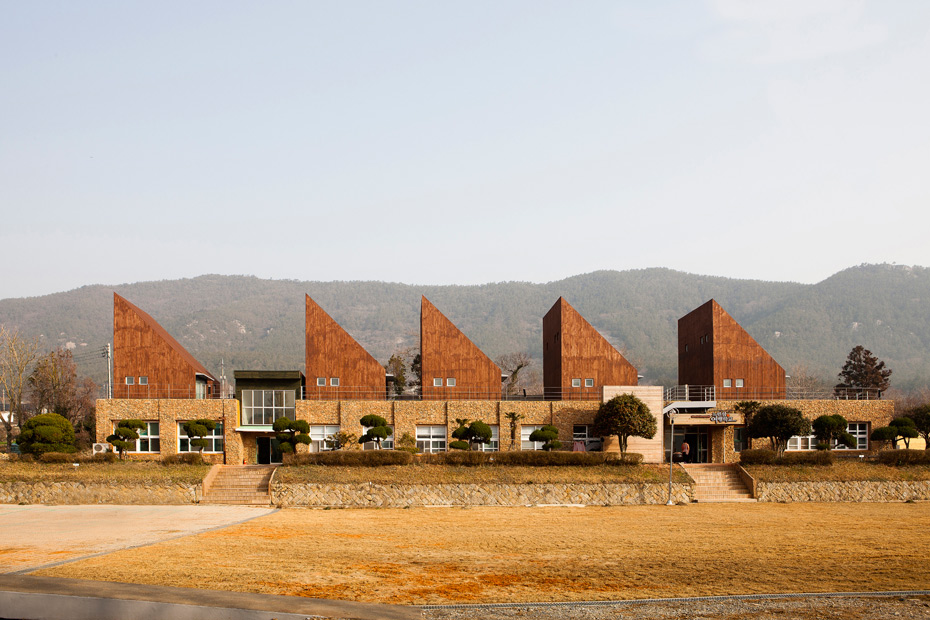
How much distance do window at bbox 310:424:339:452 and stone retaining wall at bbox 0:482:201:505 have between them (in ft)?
28.0

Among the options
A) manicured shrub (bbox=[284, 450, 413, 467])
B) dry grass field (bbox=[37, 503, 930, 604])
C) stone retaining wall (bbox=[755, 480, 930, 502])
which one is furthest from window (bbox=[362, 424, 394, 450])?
stone retaining wall (bbox=[755, 480, 930, 502])

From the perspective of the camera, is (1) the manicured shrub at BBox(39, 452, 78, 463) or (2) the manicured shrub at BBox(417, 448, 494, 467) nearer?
(2) the manicured shrub at BBox(417, 448, 494, 467)

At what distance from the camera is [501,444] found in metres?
40.7

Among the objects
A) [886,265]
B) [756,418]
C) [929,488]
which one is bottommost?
[929,488]

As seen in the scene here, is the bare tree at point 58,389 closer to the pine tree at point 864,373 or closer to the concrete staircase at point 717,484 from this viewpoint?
the concrete staircase at point 717,484

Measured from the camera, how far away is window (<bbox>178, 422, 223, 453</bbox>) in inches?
1582

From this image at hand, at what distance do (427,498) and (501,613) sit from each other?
65.1 ft

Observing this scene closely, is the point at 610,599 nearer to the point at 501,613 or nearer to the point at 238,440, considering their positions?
the point at 501,613

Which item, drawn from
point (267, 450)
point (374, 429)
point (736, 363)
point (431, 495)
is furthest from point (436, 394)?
point (736, 363)

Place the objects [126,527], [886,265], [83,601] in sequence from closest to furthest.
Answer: [83,601] < [126,527] < [886,265]

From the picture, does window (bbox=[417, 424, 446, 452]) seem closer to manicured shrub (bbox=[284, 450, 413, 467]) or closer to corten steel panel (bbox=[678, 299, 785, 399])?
manicured shrub (bbox=[284, 450, 413, 467])

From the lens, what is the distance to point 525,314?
174 metres

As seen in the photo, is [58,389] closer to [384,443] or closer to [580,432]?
[384,443]

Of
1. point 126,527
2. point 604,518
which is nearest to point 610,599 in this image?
point 604,518
